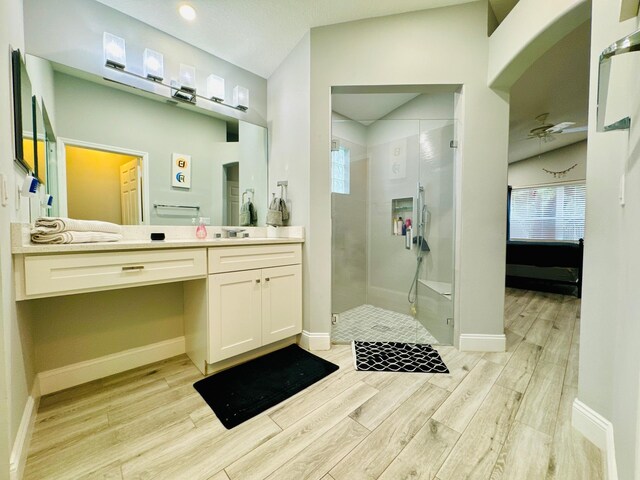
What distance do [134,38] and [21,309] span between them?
1.94 meters

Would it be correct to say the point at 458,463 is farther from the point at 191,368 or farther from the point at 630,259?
the point at 191,368

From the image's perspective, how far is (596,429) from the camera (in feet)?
3.79

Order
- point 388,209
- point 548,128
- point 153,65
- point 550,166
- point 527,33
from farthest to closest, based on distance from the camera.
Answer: point 550,166, point 548,128, point 388,209, point 153,65, point 527,33

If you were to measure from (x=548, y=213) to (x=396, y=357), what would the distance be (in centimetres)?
544

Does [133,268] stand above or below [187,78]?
below

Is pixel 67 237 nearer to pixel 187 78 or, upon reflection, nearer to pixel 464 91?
pixel 187 78

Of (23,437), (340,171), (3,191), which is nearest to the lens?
(3,191)

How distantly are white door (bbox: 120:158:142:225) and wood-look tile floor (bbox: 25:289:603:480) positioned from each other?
1076 millimetres

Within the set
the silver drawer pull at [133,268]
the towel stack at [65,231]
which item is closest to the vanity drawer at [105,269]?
the silver drawer pull at [133,268]

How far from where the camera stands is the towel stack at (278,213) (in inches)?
86.0

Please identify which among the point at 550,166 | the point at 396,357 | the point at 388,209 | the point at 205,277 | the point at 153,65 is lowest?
the point at 396,357

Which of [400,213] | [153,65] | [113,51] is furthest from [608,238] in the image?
[113,51]

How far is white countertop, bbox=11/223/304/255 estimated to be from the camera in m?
1.06

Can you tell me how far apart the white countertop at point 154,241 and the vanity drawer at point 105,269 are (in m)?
0.04
